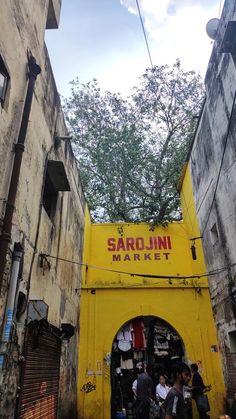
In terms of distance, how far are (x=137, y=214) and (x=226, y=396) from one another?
311 inches

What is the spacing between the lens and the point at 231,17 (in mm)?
6570

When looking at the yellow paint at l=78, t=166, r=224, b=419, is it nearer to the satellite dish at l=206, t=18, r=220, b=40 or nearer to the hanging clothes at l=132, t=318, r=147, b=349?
the hanging clothes at l=132, t=318, r=147, b=349

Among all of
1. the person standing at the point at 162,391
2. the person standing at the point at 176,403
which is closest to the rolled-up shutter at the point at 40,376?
the person standing at the point at 176,403

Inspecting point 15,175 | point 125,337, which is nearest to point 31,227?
point 15,175

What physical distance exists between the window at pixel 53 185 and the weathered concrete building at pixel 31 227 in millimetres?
20

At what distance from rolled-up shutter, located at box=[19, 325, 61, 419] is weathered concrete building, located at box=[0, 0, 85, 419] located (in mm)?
13

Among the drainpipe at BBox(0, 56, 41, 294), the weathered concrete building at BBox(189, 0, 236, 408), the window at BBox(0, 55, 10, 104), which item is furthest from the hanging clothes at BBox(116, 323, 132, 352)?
the window at BBox(0, 55, 10, 104)

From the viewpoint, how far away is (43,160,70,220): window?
6117 millimetres

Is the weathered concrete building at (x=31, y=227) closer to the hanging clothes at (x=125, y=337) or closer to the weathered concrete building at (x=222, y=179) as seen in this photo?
the hanging clothes at (x=125, y=337)

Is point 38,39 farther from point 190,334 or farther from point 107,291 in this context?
point 190,334

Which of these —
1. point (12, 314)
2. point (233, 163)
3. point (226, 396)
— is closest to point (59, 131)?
point (233, 163)

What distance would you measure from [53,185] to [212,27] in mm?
5589

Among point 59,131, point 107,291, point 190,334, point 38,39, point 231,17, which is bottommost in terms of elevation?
point 190,334

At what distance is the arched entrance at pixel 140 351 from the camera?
32.1 feet
